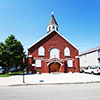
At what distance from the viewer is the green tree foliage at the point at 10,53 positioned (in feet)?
60.8

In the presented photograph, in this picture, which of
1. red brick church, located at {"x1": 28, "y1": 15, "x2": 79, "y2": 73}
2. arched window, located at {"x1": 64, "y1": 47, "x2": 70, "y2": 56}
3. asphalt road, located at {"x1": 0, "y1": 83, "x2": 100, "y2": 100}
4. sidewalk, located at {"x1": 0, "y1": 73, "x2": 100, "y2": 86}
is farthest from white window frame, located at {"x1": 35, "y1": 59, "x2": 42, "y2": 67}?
asphalt road, located at {"x1": 0, "y1": 83, "x2": 100, "y2": 100}

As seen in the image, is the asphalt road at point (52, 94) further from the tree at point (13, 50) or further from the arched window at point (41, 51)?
the arched window at point (41, 51)

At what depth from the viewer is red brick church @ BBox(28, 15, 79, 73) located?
21141mm

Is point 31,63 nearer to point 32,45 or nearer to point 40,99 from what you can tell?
point 32,45

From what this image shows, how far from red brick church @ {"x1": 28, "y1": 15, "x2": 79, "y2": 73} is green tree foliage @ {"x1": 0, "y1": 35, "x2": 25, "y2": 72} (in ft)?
8.20

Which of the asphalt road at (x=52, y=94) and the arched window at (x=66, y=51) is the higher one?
the arched window at (x=66, y=51)

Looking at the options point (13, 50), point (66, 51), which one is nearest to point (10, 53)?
point (13, 50)

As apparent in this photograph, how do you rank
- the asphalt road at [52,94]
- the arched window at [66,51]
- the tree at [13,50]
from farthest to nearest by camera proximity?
the arched window at [66,51], the tree at [13,50], the asphalt road at [52,94]

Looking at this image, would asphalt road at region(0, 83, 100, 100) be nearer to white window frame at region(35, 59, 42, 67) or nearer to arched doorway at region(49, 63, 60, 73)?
white window frame at region(35, 59, 42, 67)

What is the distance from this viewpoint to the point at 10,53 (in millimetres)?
18688

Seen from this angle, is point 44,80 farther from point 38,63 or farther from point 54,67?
point 54,67

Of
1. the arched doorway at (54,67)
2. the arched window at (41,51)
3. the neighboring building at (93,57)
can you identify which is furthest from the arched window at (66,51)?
the neighboring building at (93,57)

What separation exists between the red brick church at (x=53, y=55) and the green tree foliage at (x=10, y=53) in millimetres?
2499

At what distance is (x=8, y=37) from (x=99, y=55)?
950 inches
